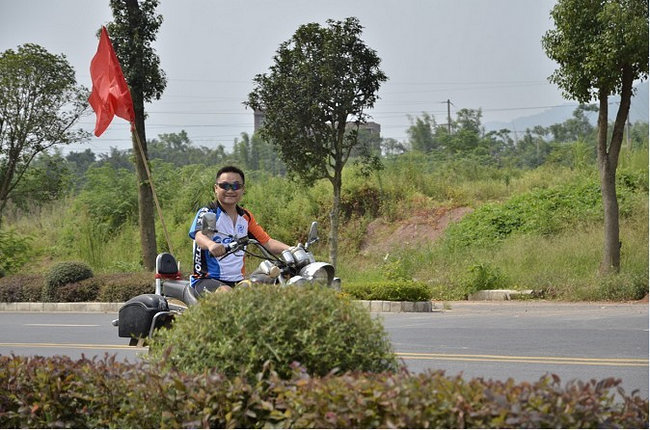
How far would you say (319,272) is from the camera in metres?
6.85

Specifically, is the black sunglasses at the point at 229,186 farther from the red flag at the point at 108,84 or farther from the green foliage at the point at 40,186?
the green foliage at the point at 40,186

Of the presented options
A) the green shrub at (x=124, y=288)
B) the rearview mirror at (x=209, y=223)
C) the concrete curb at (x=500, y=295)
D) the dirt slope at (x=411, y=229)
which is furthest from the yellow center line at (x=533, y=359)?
the dirt slope at (x=411, y=229)

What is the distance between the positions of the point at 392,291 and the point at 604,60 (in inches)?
227

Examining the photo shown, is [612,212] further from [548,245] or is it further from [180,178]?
[180,178]

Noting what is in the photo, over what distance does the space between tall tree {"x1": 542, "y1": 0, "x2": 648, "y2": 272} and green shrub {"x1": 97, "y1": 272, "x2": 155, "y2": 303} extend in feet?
30.6

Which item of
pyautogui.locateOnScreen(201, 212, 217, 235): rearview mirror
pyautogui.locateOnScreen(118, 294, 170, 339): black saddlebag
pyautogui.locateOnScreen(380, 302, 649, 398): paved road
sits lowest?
pyautogui.locateOnScreen(380, 302, 649, 398): paved road

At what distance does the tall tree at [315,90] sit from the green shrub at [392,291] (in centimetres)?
577

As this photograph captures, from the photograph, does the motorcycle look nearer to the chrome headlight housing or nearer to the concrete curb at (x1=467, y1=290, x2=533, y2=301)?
the chrome headlight housing

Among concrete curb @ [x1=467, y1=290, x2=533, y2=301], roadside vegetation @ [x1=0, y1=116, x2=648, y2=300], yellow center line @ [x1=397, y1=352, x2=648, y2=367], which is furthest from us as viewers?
roadside vegetation @ [x1=0, y1=116, x2=648, y2=300]

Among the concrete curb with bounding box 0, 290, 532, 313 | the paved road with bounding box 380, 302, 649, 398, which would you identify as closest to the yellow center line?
the paved road with bounding box 380, 302, 649, 398

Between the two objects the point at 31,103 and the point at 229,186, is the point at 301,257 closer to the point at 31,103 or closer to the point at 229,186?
the point at 229,186

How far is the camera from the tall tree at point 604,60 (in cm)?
1806

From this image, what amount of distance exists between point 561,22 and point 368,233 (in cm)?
1225

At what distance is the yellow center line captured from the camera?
9.41m
